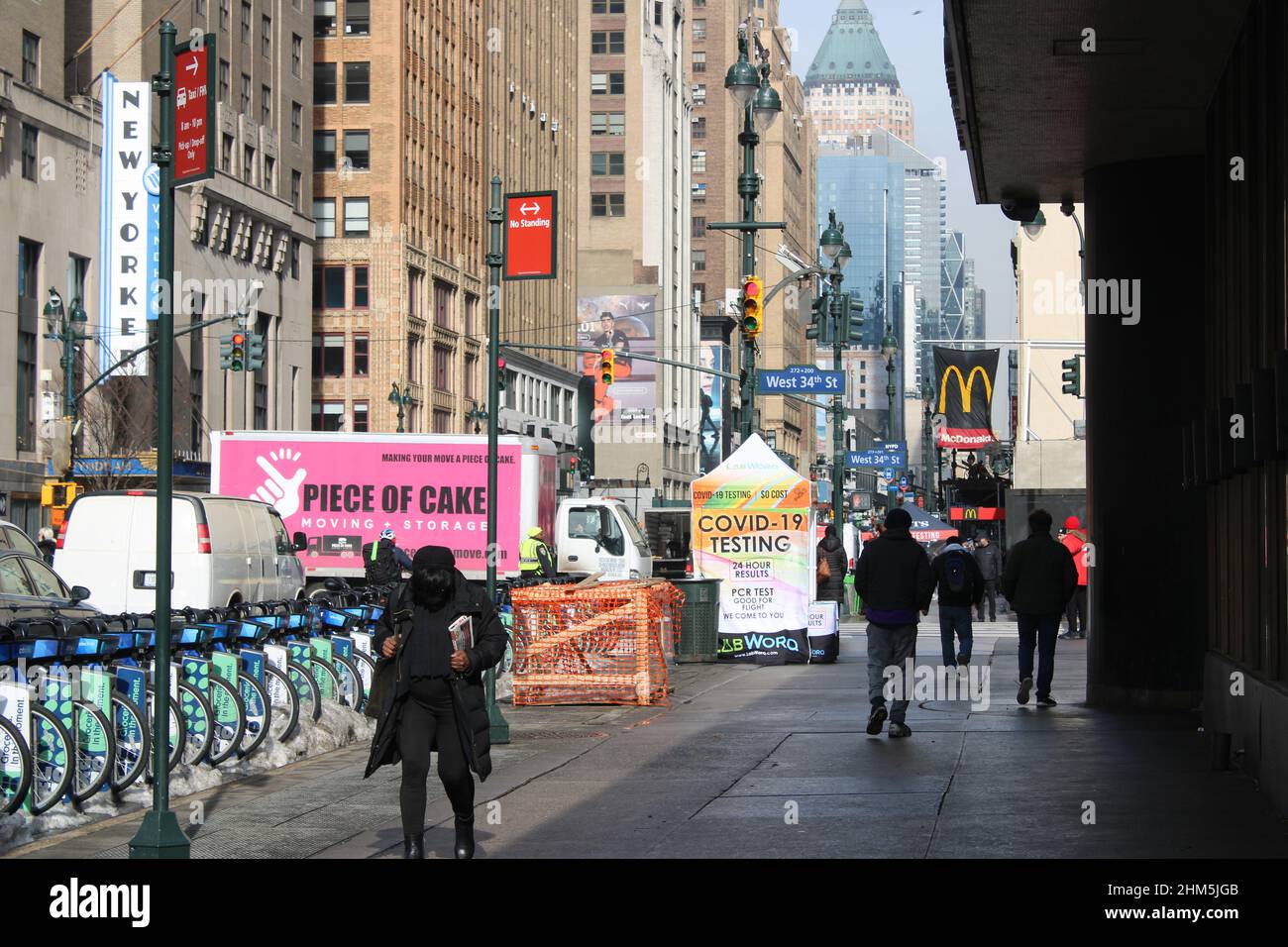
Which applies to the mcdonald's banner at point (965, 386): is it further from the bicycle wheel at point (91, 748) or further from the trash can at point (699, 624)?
the bicycle wheel at point (91, 748)

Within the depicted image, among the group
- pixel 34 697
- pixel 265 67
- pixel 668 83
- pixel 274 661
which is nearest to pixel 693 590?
pixel 274 661

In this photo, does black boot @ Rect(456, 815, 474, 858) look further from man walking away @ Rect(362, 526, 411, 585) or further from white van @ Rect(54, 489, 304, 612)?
man walking away @ Rect(362, 526, 411, 585)

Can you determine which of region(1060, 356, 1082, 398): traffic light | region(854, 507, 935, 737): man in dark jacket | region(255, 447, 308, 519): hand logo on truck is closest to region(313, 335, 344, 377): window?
region(255, 447, 308, 519): hand logo on truck

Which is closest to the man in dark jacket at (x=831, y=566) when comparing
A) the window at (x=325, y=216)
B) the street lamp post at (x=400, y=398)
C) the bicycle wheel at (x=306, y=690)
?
the bicycle wheel at (x=306, y=690)

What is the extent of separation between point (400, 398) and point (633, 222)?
2284 inches

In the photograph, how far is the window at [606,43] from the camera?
12306 cm

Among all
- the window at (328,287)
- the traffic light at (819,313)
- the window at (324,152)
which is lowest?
the traffic light at (819,313)

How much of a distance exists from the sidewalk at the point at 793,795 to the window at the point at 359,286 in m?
61.3

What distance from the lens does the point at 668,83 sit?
123 metres

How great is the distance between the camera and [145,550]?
73.5ft

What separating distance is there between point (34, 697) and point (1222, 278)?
9207 mm

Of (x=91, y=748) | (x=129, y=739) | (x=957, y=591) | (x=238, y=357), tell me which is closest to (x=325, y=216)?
(x=238, y=357)
